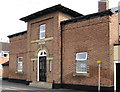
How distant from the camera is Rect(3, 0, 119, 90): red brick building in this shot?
40.8 feet

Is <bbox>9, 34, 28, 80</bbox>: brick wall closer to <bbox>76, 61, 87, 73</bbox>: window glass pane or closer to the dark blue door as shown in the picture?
the dark blue door

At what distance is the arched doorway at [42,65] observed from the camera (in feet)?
53.6

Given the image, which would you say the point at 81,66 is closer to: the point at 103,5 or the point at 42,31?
the point at 42,31

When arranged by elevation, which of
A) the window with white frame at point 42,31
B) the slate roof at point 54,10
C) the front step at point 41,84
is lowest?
the front step at point 41,84

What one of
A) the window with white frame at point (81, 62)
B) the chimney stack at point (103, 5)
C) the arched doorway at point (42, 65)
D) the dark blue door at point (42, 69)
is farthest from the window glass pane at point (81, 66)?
the chimney stack at point (103, 5)

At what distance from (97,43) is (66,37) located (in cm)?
328

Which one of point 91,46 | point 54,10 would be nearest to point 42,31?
point 54,10

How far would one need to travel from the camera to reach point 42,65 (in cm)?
1661

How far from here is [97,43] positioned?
12.9 metres

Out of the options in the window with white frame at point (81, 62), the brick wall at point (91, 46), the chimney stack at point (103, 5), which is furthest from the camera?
the chimney stack at point (103, 5)

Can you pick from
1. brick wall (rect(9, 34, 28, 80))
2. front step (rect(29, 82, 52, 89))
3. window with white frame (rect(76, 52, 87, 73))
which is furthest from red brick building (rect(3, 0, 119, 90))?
front step (rect(29, 82, 52, 89))

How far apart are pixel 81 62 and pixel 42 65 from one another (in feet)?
14.6

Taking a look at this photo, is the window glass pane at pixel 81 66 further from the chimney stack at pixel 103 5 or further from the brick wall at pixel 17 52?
the brick wall at pixel 17 52

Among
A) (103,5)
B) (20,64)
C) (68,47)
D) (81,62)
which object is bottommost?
(20,64)
